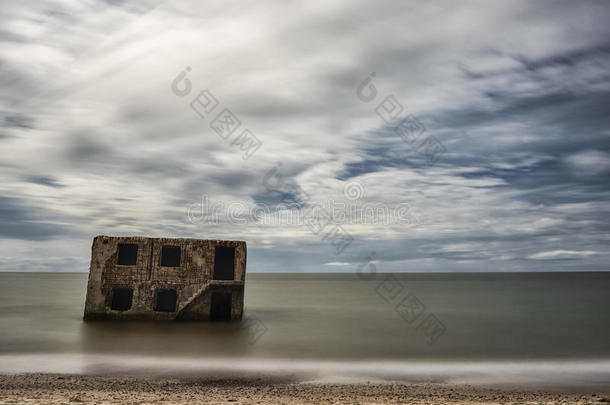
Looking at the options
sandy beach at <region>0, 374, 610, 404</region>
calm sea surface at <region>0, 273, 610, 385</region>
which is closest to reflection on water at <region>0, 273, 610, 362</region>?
calm sea surface at <region>0, 273, 610, 385</region>

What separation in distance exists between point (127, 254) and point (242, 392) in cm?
1458

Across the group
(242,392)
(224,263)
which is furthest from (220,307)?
(242,392)

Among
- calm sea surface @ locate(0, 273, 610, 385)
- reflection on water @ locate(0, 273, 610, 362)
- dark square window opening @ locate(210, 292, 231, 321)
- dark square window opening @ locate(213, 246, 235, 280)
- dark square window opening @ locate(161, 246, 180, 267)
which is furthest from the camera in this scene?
dark square window opening @ locate(210, 292, 231, 321)

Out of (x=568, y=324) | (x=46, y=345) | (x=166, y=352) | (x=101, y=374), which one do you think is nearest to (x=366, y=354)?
(x=166, y=352)

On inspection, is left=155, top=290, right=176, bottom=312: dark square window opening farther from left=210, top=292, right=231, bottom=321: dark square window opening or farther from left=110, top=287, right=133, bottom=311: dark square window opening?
left=210, top=292, right=231, bottom=321: dark square window opening

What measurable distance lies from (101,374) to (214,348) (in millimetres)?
5612

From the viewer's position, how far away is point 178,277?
25266 mm

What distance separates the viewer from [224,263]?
85.8 ft

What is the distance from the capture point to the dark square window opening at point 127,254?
25297 millimetres

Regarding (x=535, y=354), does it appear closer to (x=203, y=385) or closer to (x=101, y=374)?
(x=203, y=385)

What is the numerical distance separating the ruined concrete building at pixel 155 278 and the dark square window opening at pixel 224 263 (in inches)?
2.3

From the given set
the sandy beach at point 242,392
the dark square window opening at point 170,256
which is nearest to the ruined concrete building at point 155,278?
the dark square window opening at point 170,256

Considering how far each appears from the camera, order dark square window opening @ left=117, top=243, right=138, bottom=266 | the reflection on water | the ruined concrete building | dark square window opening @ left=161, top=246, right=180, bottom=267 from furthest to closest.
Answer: dark square window opening @ left=161, top=246, right=180, bottom=267 → dark square window opening @ left=117, top=243, right=138, bottom=266 → the ruined concrete building → the reflection on water

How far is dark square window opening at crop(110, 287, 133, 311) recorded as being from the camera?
25094 mm
